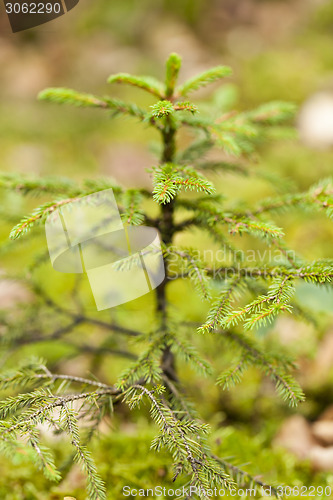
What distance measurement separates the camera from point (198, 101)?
1985mm

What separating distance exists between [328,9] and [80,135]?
346 cm

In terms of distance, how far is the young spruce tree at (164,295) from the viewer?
799 mm

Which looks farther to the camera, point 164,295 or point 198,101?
point 198,101

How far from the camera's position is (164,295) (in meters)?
1.22

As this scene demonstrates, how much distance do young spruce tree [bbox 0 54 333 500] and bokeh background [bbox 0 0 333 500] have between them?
0.91ft

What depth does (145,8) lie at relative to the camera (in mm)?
5574

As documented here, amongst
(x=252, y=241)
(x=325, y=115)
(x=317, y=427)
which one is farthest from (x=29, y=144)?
(x=317, y=427)

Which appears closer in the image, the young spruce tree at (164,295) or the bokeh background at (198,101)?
the young spruce tree at (164,295)

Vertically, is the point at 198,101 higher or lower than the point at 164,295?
higher

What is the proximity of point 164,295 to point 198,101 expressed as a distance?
121 cm

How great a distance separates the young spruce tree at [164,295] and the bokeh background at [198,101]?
28cm

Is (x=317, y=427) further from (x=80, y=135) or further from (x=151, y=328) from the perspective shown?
(x=80, y=135)

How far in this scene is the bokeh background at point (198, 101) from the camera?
1.38 metres

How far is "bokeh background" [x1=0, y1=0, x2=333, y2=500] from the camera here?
1.38 m
